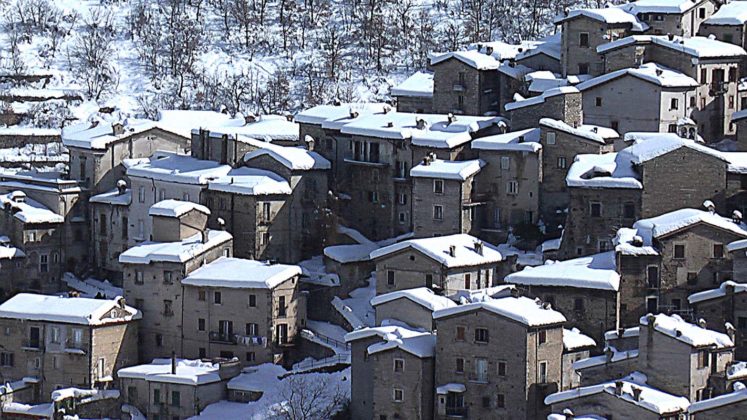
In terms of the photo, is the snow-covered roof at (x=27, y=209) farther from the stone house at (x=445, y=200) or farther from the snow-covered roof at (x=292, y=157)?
the stone house at (x=445, y=200)

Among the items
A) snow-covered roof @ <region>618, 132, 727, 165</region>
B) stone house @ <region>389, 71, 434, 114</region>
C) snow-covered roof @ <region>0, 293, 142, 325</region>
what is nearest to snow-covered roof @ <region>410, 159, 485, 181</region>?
snow-covered roof @ <region>618, 132, 727, 165</region>

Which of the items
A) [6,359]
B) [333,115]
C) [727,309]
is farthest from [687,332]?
[6,359]

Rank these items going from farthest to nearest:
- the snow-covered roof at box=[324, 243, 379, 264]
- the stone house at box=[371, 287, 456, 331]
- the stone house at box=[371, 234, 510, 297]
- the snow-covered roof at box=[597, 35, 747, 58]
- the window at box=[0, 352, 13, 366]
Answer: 1. the snow-covered roof at box=[597, 35, 747, 58]
2. the snow-covered roof at box=[324, 243, 379, 264]
3. the window at box=[0, 352, 13, 366]
4. the stone house at box=[371, 234, 510, 297]
5. the stone house at box=[371, 287, 456, 331]

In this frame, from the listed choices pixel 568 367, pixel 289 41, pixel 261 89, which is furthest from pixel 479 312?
pixel 289 41

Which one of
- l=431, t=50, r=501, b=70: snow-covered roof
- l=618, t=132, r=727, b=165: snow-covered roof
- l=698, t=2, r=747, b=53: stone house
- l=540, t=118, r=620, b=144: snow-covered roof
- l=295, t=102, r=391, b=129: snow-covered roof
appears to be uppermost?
l=698, t=2, r=747, b=53: stone house

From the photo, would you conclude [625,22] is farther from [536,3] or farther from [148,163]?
[536,3]

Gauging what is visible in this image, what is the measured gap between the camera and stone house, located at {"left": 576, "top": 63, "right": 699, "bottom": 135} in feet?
227

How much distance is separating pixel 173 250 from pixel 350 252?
20.6 ft

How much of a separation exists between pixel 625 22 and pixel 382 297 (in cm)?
1796

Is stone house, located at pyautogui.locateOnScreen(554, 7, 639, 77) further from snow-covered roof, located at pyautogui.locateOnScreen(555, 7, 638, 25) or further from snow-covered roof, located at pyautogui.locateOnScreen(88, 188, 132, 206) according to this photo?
snow-covered roof, located at pyautogui.locateOnScreen(88, 188, 132, 206)

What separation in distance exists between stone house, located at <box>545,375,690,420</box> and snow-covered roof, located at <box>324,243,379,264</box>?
15391 mm

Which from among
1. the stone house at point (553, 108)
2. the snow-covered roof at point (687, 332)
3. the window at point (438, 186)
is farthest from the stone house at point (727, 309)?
the window at point (438, 186)

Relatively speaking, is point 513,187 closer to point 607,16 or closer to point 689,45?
point 689,45

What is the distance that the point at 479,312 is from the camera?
56781mm
